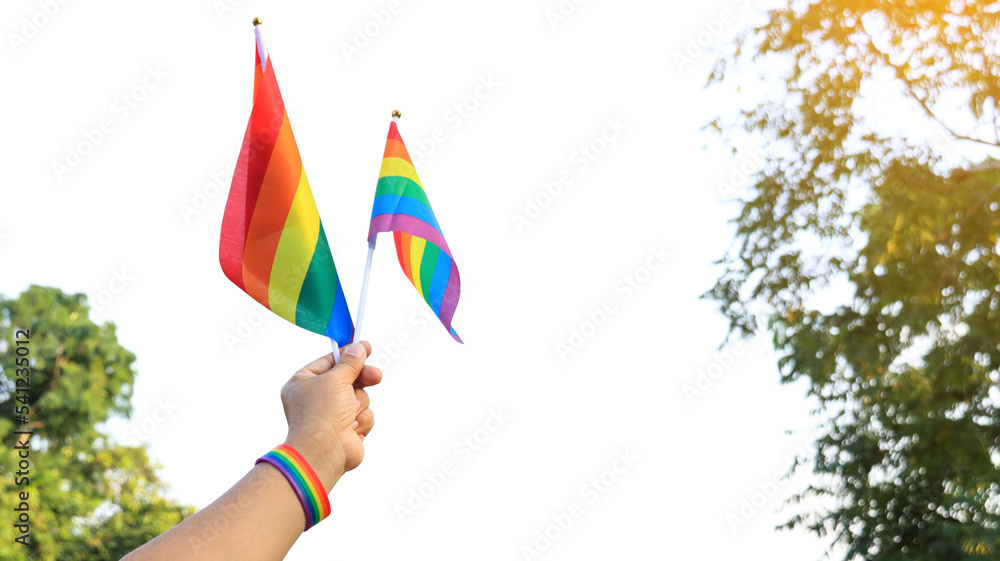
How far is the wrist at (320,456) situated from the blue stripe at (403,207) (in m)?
1.14

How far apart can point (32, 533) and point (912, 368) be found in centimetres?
1679

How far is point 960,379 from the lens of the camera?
8.34 metres

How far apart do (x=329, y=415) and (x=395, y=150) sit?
1.33m

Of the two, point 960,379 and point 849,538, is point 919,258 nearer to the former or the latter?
point 960,379

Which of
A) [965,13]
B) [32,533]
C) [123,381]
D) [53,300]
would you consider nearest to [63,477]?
[32,533]

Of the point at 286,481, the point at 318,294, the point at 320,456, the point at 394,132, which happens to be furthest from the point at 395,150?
the point at 286,481

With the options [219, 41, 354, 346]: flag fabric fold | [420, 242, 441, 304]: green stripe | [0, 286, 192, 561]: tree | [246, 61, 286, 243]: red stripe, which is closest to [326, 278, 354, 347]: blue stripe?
[219, 41, 354, 346]: flag fabric fold

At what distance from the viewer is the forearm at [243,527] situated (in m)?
1.40

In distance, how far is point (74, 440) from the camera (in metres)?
19.9

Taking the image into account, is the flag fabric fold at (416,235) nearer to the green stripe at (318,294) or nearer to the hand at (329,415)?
the green stripe at (318,294)

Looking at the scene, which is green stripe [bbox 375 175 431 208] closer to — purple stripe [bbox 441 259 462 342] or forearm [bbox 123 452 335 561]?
purple stripe [bbox 441 259 462 342]

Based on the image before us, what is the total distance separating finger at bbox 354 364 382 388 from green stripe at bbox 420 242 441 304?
0.74 metres

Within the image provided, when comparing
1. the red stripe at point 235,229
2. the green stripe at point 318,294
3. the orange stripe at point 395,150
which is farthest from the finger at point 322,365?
the orange stripe at point 395,150

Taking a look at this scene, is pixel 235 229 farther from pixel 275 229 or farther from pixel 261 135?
pixel 261 135
